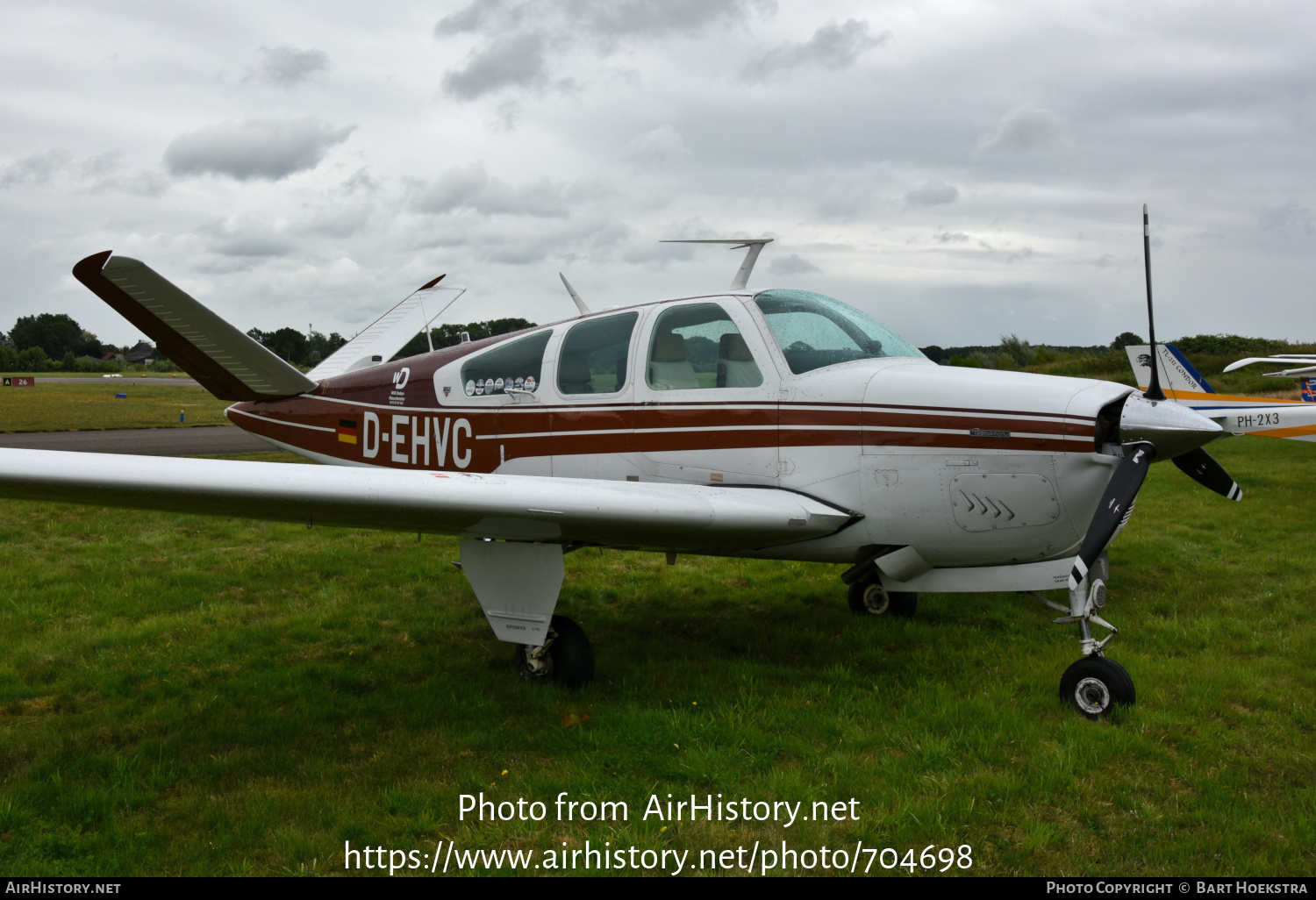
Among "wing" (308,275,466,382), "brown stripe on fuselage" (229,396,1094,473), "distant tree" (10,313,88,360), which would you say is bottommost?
"brown stripe on fuselage" (229,396,1094,473)

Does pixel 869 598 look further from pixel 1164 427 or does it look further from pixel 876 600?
pixel 1164 427

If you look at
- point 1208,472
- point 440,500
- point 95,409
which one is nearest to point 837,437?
point 440,500

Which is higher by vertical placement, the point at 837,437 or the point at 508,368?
the point at 508,368

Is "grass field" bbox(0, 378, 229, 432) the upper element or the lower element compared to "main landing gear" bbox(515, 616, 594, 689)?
upper

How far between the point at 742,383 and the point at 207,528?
304 inches

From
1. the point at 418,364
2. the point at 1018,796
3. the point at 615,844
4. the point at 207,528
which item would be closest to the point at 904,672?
the point at 1018,796

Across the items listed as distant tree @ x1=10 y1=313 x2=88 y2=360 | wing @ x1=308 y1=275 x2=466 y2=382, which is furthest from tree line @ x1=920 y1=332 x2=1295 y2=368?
distant tree @ x1=10 y1=313 x2=88 y2=360

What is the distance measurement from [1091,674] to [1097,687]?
7 cm

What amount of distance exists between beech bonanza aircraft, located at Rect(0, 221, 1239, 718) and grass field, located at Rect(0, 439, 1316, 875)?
0.58 meters

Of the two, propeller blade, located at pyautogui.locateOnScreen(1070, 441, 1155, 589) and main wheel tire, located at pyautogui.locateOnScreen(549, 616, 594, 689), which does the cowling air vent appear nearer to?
propeller blade, located at pyautogui.locateOnScreen(1070, 441, 1155, 589)

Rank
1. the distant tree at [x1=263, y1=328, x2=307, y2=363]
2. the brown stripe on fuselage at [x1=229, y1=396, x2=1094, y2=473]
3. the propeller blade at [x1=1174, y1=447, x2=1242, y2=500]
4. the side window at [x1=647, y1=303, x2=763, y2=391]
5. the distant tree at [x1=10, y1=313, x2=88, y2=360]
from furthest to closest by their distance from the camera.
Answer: the distant tree at [x1=10, y1=313, x2=88, y2=360] < the distant tree at [x1=263, y1=328, x2=307, y2=363] < the propeller blade at [x1=1174, y1=447, x2=1242, y2=500] < the side window at [x1=647, y1=303, x2=763, y2=391] < the brown stripe on fuselage at [x1=229, y1=396, x2=1094, y2=473]

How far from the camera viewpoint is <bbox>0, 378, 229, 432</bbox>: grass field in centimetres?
2180

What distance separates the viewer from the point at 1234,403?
1238cm

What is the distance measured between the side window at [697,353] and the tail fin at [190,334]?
3.40 meters
